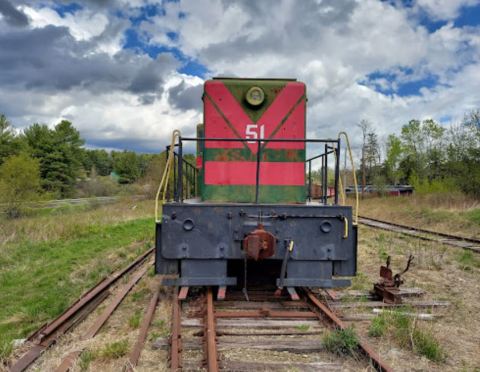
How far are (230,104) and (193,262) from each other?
7.89ft

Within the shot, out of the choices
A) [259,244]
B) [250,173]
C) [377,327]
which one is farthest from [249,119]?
[377,327]

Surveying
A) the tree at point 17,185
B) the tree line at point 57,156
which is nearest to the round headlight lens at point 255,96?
the tree at point 17,185

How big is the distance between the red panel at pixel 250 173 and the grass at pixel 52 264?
2.73m

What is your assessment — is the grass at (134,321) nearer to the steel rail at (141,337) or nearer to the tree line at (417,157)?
the steel rail at (141,337)

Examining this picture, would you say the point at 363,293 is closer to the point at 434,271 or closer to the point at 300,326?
the point at 300,326

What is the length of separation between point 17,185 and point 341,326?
2510cm

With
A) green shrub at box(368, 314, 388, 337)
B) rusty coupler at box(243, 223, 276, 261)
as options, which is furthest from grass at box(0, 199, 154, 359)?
green shrub at box(368, 314, 388, 337)

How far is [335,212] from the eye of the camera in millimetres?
Result: 4707

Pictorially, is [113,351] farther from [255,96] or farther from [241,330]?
[255,96]

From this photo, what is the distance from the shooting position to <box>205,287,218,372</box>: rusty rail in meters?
2.97

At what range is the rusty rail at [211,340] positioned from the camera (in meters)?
2.97

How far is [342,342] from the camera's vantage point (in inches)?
132

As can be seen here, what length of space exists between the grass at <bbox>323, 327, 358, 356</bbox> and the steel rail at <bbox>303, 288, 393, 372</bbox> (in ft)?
0.24

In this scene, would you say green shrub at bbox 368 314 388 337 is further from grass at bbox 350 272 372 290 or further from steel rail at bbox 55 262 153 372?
steel rail at bbox 55 262 153 372
